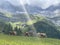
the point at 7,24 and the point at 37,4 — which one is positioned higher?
the point at 37,4

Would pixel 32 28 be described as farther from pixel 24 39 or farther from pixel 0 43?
pixel 0 43

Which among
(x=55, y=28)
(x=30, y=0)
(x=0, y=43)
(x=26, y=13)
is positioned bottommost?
(x=0, y=43)

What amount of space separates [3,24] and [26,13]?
75 centimetres

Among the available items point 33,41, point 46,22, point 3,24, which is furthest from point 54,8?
point 3,24

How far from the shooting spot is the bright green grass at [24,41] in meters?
5.31

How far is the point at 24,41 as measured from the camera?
5.39 metres

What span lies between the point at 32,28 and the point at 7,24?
74 cm

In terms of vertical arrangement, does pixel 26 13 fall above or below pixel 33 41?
above

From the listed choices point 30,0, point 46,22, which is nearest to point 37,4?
point 30,0

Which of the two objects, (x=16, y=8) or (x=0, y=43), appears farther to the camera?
(x=16, y=8)

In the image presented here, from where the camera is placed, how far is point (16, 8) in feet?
18.9

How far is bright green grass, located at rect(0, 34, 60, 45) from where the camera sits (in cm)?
531

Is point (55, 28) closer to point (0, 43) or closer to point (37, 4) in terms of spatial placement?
point (37, 4)

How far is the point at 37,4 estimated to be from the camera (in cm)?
580
